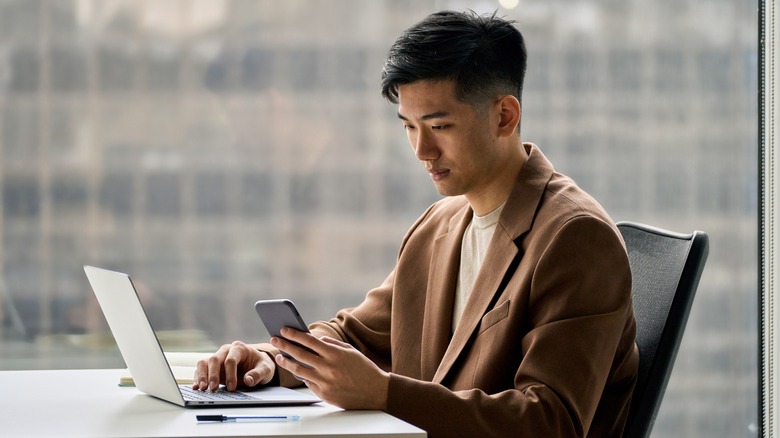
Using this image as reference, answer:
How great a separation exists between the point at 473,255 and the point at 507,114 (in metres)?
0.26

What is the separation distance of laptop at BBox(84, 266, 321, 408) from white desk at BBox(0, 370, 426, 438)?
20mm

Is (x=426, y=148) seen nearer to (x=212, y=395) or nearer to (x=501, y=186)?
(x=501, y=186)

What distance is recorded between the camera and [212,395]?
1.42 m

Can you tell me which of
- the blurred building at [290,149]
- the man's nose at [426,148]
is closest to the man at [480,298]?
the man's nose at [426,148]

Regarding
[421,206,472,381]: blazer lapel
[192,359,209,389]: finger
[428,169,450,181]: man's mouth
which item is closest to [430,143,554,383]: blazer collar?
[421,206,472,381]: blazer lapel

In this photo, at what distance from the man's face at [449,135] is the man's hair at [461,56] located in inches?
0.7

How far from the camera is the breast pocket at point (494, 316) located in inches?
58.0

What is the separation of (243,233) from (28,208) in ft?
1.79

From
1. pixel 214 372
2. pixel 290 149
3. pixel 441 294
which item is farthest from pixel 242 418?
pixel 290 149

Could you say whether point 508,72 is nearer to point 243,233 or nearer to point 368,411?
point 368,411

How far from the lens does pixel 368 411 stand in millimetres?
1281

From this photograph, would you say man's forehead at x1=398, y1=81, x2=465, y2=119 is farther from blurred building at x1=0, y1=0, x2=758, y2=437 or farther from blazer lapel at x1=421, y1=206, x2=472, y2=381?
blurred building at x1=0, y1=0, x2=758, y2=437

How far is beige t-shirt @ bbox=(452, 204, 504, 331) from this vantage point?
1.69 metres

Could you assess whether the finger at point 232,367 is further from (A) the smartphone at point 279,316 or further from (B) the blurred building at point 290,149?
(B) the blurred building at point 290,149
